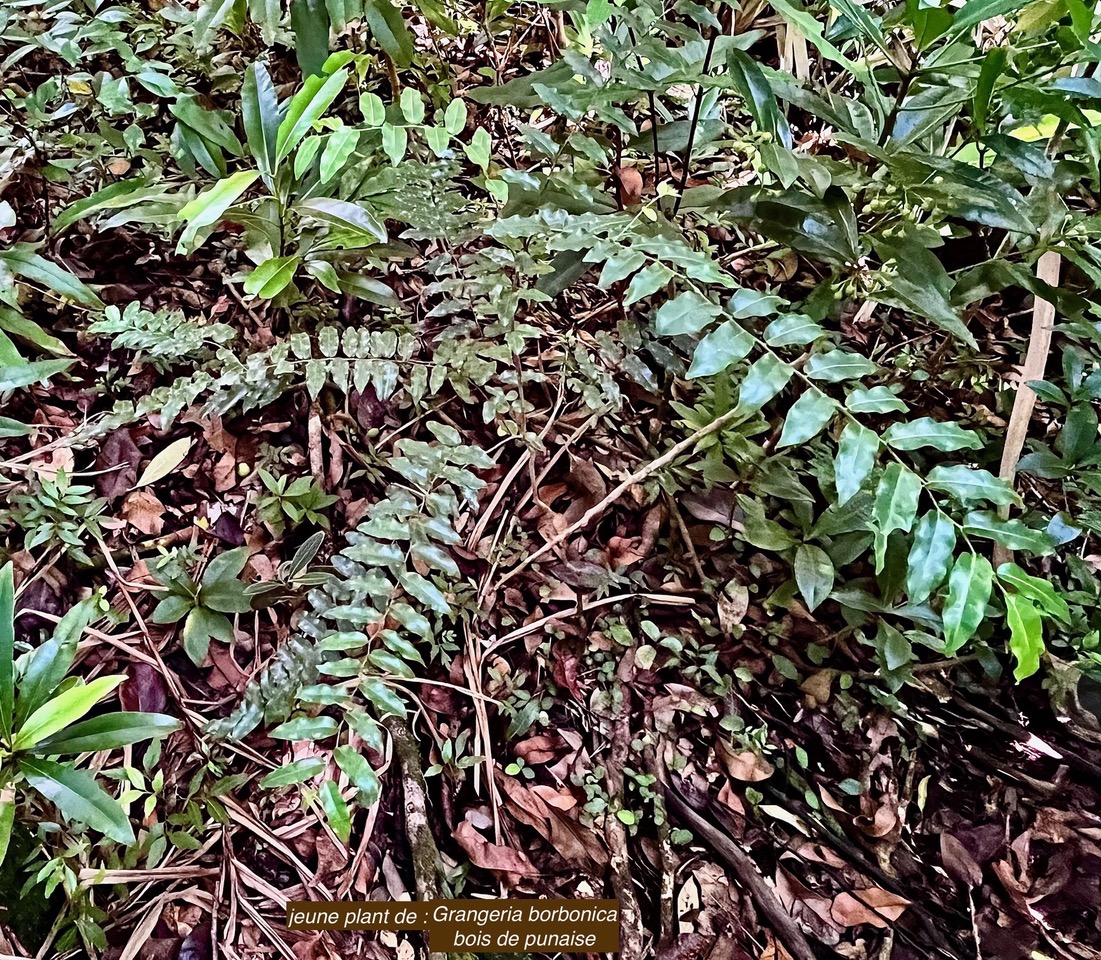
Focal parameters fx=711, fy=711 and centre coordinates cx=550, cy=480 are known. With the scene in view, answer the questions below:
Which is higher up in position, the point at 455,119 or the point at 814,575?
the point at 455,119

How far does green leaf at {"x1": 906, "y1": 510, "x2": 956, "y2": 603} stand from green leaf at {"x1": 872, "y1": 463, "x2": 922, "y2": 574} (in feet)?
0.16

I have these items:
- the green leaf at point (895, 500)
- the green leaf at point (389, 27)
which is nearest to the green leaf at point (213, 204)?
the green leaf at point (389, 27)

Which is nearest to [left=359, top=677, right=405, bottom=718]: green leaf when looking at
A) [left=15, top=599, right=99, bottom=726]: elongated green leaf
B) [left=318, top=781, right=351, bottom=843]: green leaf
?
[left=318, top=781, right=351, bottom=843]: green leaf

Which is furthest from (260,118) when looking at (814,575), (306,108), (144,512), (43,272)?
(814,575)

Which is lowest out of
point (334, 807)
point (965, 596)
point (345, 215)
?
point (334, 807)

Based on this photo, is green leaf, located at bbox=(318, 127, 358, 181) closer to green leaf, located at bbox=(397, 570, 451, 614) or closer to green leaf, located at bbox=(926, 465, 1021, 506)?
green leaf, located at bbox=(397, 570, 451, 614)

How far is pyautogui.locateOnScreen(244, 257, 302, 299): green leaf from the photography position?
1080mm

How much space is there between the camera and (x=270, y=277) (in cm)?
112

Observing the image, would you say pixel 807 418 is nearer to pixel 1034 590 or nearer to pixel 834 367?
pixel 834 367

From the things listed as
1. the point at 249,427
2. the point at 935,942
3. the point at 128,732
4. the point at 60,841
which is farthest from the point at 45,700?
the point at 935,942

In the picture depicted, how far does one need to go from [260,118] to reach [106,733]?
3.13 ft

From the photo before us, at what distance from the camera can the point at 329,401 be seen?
1432 millimetres

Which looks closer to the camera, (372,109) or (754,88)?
(754,88)

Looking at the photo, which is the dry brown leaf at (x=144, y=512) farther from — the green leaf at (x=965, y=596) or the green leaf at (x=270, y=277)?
the green leaf at (x=965, y=596)
